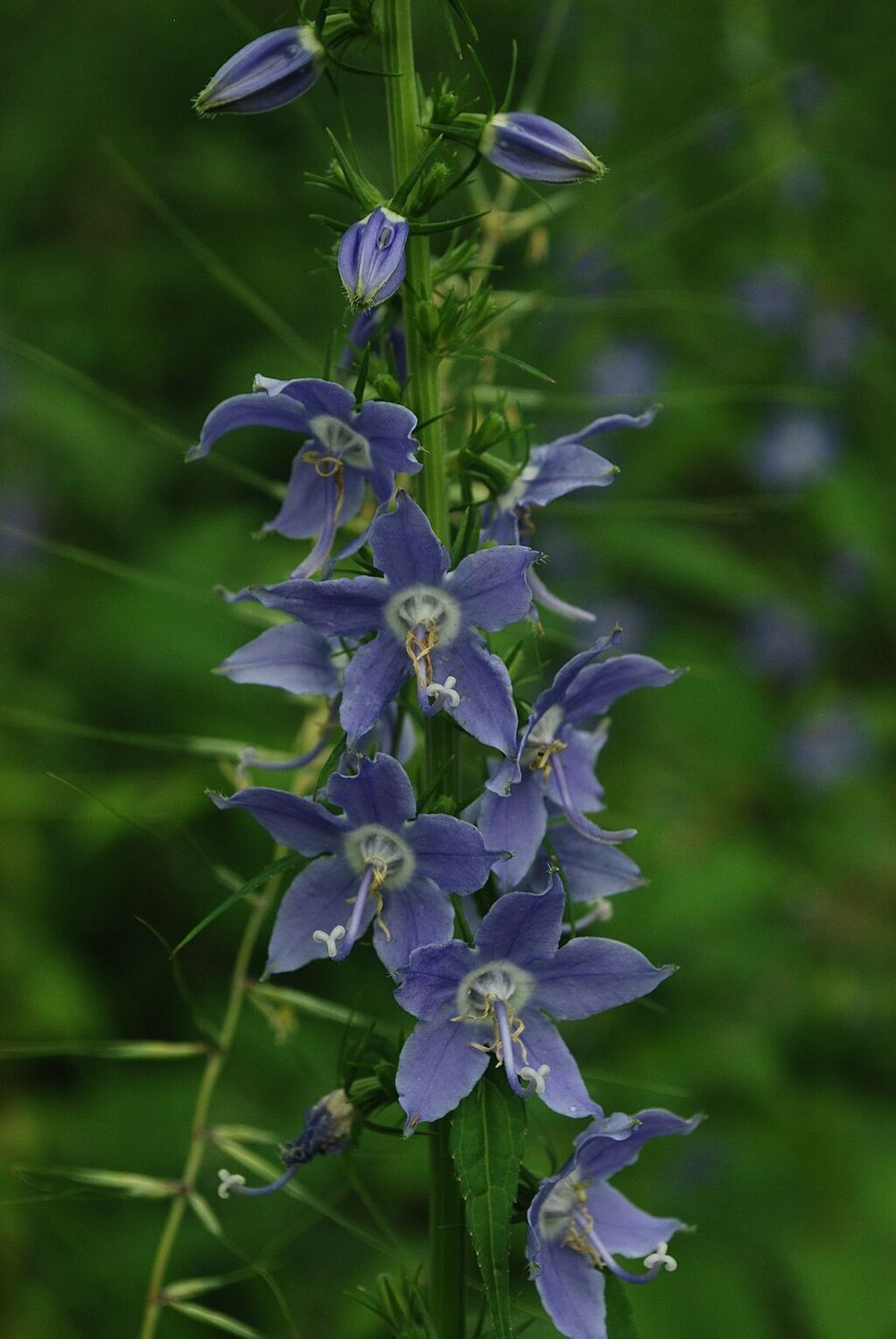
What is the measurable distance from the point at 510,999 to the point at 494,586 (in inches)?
20.5

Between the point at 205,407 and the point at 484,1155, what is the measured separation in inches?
190

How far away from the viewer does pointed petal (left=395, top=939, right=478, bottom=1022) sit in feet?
5.60

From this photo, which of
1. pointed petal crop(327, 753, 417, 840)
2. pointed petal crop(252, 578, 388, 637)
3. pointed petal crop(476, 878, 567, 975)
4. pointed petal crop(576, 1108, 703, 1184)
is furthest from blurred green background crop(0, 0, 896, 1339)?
pointed petal crop(476, 878, 567, 975)

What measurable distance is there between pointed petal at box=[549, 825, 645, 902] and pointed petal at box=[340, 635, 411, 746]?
0.36 m

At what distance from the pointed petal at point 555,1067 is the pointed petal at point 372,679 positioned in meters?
0.43

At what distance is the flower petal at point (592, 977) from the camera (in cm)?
179

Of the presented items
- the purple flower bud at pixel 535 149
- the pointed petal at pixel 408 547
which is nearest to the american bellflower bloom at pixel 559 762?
the pointed petal at pixel 408 547

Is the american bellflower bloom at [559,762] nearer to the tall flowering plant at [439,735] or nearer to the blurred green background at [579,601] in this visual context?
the tall flowering plant at [439,735]

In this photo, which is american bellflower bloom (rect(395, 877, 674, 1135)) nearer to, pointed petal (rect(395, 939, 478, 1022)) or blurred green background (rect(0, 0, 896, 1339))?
pointed petal (rect(395, 939, 478, 1022))

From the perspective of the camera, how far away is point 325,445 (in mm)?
1888

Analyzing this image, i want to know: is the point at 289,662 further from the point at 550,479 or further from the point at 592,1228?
the point at 592,1228

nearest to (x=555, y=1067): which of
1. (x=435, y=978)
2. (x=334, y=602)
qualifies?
(x=435, y=978)

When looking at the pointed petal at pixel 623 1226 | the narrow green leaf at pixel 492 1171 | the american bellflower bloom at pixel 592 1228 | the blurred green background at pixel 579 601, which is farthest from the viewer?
the blurred green background at pixel 579 601

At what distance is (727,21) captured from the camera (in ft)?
21.3
